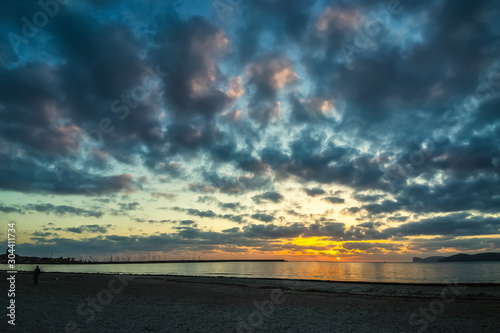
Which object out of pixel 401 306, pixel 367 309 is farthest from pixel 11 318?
pixel 401 306

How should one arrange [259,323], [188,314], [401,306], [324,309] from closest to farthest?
[259,323] < [188,314] < [324,309] < [401,306]

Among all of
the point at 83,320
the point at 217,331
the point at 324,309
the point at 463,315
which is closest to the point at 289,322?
the point at 217,331

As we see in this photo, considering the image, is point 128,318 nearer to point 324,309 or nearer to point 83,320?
point 83,320

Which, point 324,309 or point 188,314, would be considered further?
point 324,309

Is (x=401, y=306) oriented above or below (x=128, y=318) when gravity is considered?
below

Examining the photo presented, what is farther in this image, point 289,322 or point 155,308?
point 155,308

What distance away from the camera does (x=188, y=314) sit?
21.2m

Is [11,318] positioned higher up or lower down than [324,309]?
higher up

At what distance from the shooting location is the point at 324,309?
997 inches

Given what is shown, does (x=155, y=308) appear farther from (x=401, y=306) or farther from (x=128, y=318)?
(x=401, y=306)

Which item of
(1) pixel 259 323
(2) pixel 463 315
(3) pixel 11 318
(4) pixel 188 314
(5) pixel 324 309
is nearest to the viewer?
(3) pixel 11 318

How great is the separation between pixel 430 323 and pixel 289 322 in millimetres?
9847

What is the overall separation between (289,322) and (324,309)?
7206 millimetres

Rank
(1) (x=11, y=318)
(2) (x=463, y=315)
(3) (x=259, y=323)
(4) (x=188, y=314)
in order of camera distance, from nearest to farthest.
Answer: (1) (x=11, y=318)
(3) (x=259, y=323)
(4) (x=188, y=314)
(2) (x=463, y=315)
